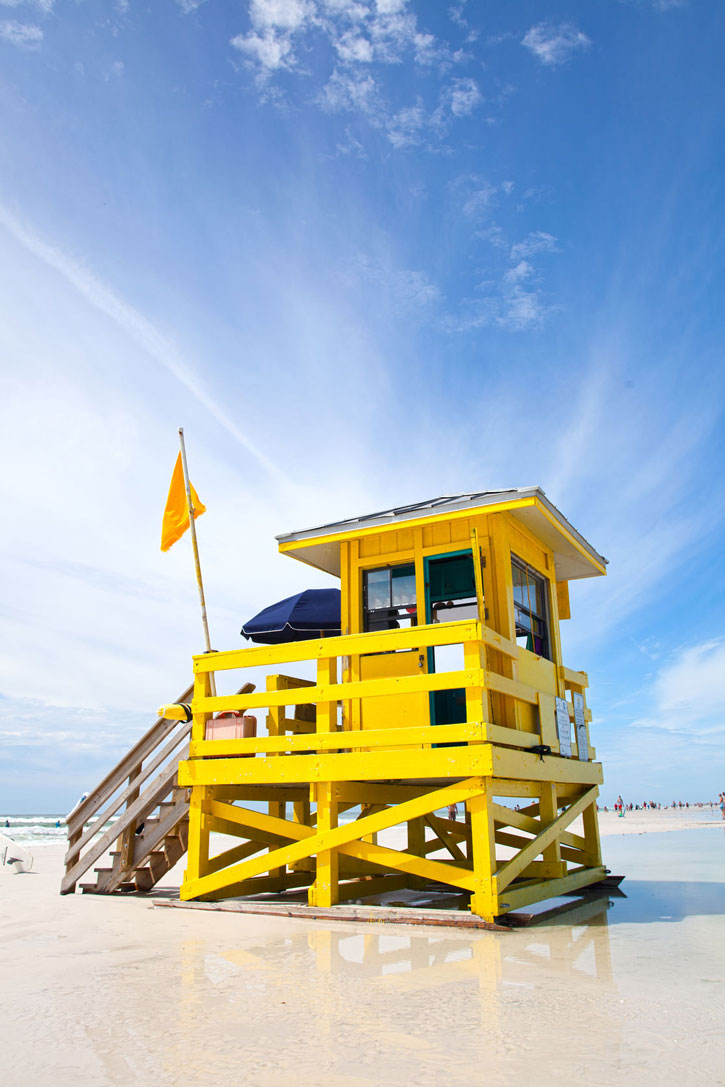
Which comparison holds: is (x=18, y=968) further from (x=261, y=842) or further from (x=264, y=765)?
(x=261, y=842)

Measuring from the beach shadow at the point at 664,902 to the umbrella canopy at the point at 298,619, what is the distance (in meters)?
4.92

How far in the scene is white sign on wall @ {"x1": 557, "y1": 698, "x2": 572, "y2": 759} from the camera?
985 cm

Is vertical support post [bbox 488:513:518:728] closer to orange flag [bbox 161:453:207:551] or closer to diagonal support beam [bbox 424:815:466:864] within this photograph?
diagonal support beam [bbox 424:815:466:864]

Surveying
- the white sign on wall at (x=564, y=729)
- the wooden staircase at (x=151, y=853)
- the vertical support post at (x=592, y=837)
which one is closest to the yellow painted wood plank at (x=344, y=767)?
the wooden staircase at (x=151, y=853)

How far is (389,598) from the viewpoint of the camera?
9.58m

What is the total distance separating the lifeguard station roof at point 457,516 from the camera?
8.68m

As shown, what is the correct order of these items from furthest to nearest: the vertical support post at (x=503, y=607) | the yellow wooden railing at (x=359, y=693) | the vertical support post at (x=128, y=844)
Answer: the vertical support post at (x=128, y=844) → the vertical support post at (x=503, y=607) → the yellow wooden railing at (x=359, y=693)

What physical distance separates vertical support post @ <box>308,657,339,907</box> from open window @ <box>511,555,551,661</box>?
2565 millimetres

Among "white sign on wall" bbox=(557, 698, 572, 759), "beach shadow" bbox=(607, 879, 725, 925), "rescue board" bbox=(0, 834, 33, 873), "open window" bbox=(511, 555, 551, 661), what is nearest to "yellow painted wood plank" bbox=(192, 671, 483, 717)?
"open window" bbox=(511, 555, 551, 661)

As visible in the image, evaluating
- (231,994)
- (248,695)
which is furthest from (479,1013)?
(248,695)

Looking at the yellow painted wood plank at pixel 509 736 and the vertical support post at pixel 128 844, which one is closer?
the yellow painted wood plank at pixel 509 736

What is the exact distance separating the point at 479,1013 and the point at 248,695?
17.1 ft

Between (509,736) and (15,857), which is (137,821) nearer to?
(509,736)

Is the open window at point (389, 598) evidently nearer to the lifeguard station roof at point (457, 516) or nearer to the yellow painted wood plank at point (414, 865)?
the lifeguard station roof at point (457, 516)
